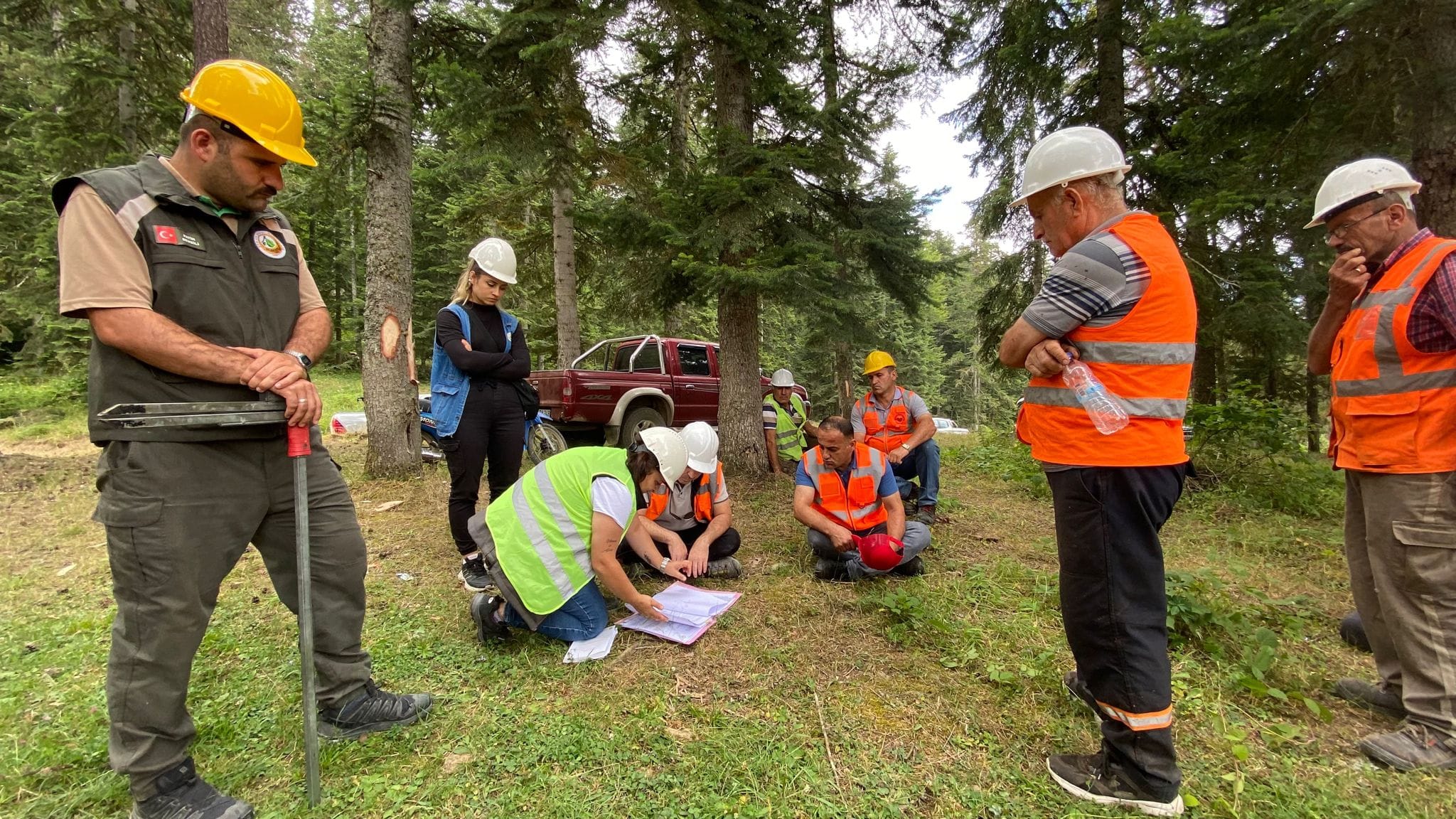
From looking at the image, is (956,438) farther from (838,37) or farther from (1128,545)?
(1128,545)

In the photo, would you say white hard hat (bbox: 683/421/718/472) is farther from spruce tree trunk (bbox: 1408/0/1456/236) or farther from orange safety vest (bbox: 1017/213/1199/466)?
spruce tree trunk (bbox: 1408/0/1456/236)

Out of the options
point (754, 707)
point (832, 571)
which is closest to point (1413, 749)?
point (754, 707)

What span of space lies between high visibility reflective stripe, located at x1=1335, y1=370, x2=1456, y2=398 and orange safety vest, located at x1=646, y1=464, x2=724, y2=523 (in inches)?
115

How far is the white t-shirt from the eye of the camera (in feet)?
8.78

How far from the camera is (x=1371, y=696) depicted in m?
2.30

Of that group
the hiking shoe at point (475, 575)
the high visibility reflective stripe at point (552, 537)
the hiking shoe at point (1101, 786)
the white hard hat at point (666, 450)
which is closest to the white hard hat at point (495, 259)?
the white hard hat at point (666, 450)

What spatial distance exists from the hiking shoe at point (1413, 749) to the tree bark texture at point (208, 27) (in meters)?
8.53

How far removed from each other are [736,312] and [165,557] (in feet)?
15.4

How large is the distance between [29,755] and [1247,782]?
4.01 metres

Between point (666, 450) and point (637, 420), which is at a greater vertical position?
point (666, 450)

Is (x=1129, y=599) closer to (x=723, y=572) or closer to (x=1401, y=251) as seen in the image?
(x=1401, y=251)

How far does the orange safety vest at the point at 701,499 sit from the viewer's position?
3750mm

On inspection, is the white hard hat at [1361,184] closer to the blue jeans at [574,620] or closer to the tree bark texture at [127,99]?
the blue jeans at [574,620]

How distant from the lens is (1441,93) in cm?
376
